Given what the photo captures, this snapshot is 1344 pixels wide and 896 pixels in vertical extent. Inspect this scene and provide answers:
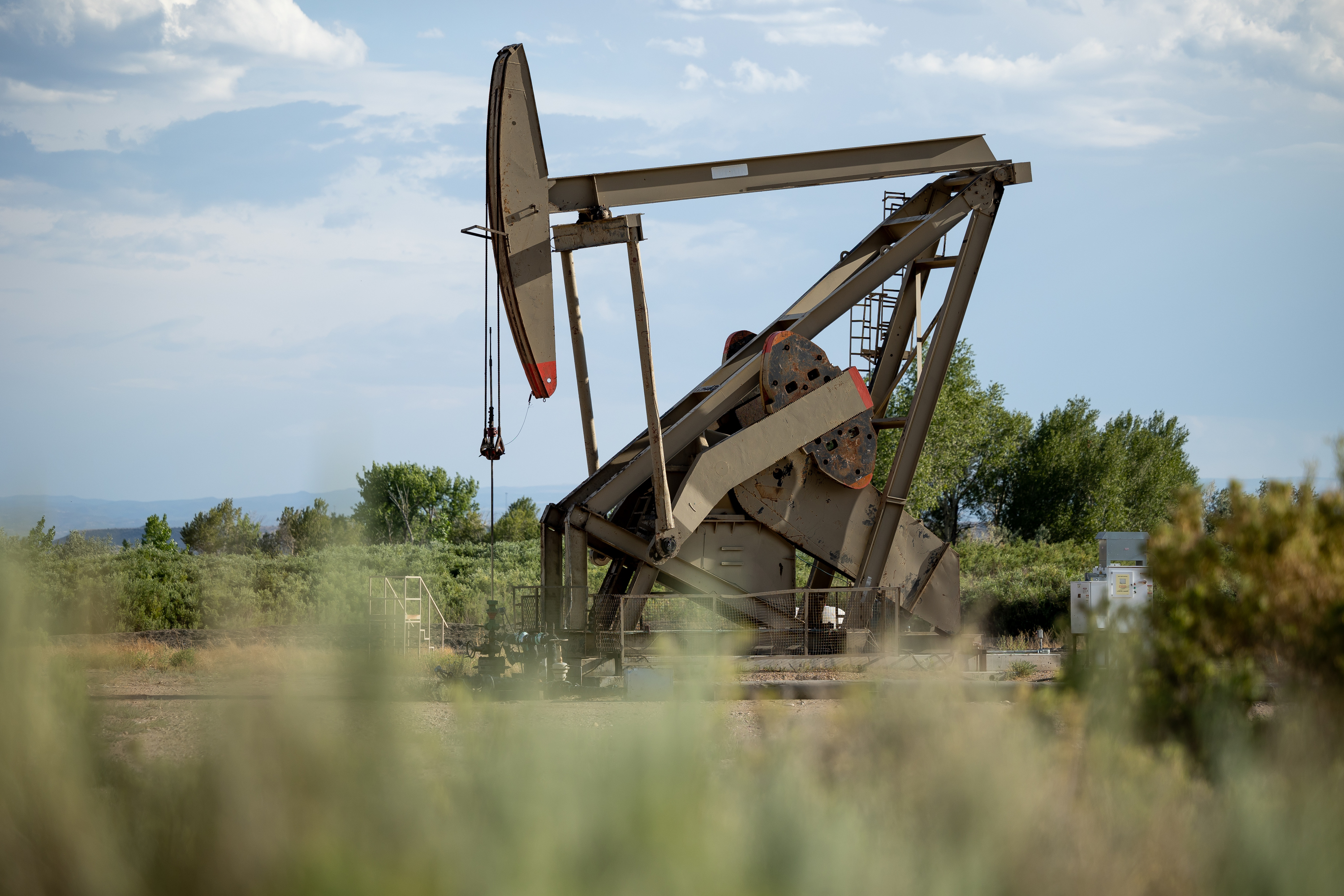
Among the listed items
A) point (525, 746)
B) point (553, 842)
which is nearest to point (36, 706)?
point (525, 746)

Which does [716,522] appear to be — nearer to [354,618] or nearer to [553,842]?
[354,618]

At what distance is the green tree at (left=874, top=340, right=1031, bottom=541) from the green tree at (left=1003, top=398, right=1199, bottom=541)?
34.6 inches

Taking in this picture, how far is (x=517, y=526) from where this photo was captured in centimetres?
5309

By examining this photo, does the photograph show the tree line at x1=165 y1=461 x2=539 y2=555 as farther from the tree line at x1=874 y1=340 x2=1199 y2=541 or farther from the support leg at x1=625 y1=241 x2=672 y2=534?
the tree line at x1=874 y1=340 x2=1199 y2=541

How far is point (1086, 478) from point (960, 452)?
32.1ft

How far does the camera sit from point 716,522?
499 inches

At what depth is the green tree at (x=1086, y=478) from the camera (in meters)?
49.6

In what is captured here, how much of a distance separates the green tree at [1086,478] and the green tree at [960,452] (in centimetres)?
88

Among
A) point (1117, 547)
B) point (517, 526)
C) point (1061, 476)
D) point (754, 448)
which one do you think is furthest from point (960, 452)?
point (754, 448)

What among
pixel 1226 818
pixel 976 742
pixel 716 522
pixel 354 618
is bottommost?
pixel 1226 818

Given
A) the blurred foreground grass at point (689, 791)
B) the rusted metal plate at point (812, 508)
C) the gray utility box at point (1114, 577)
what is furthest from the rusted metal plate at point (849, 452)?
the blurred foreground grass at point (689, 791)

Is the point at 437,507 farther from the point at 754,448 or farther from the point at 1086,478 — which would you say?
the point at 754,448

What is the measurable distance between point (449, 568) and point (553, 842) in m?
26.5

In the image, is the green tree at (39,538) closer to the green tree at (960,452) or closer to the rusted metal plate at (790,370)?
the rusted metal plate at (790,370)
